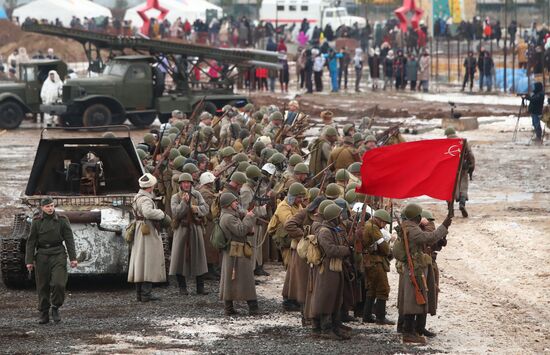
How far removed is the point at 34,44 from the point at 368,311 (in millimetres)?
55038

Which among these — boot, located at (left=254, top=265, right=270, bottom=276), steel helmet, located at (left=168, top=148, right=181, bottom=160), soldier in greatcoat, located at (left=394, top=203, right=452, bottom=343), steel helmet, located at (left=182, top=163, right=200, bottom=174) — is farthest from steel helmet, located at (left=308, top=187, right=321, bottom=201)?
steel helmet, located at (left=168, top=148, right=181, bottom=160)

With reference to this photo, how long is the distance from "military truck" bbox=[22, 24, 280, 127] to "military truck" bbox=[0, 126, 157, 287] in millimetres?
16279

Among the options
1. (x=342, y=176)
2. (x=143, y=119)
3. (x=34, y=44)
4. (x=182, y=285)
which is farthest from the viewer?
(x=34, y=44)

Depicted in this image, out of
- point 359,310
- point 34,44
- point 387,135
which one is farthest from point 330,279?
point 34,44

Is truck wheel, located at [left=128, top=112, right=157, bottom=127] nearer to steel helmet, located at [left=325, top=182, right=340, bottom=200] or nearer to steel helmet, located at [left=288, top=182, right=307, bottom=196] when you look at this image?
steel helmet, located at [left=288, top=182, right=307, bottom=196]

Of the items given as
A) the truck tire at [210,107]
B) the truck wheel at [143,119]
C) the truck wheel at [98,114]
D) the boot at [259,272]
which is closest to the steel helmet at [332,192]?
the boot at [259,272]

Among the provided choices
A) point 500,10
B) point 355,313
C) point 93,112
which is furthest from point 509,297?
point 500,10

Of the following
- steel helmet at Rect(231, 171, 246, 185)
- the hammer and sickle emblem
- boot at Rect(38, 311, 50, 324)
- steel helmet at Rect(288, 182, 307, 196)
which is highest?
the hammer and sickle emblem

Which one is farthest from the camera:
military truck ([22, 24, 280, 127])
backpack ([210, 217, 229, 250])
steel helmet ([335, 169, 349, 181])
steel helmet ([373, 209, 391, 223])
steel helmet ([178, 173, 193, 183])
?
military truck ([22, 24, 280, 127])

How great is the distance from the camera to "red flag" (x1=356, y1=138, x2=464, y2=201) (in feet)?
44.6

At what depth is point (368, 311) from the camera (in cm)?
1454

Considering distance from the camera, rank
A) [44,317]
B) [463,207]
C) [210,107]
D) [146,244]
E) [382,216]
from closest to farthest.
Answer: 1. [382,216]
2. [44,317]
3. [146,244]
4. [463,207]
5. [210,107]

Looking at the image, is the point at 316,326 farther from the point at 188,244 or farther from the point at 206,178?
Result: the point at 206,178

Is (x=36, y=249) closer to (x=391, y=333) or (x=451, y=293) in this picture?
(x=391, y=333)
